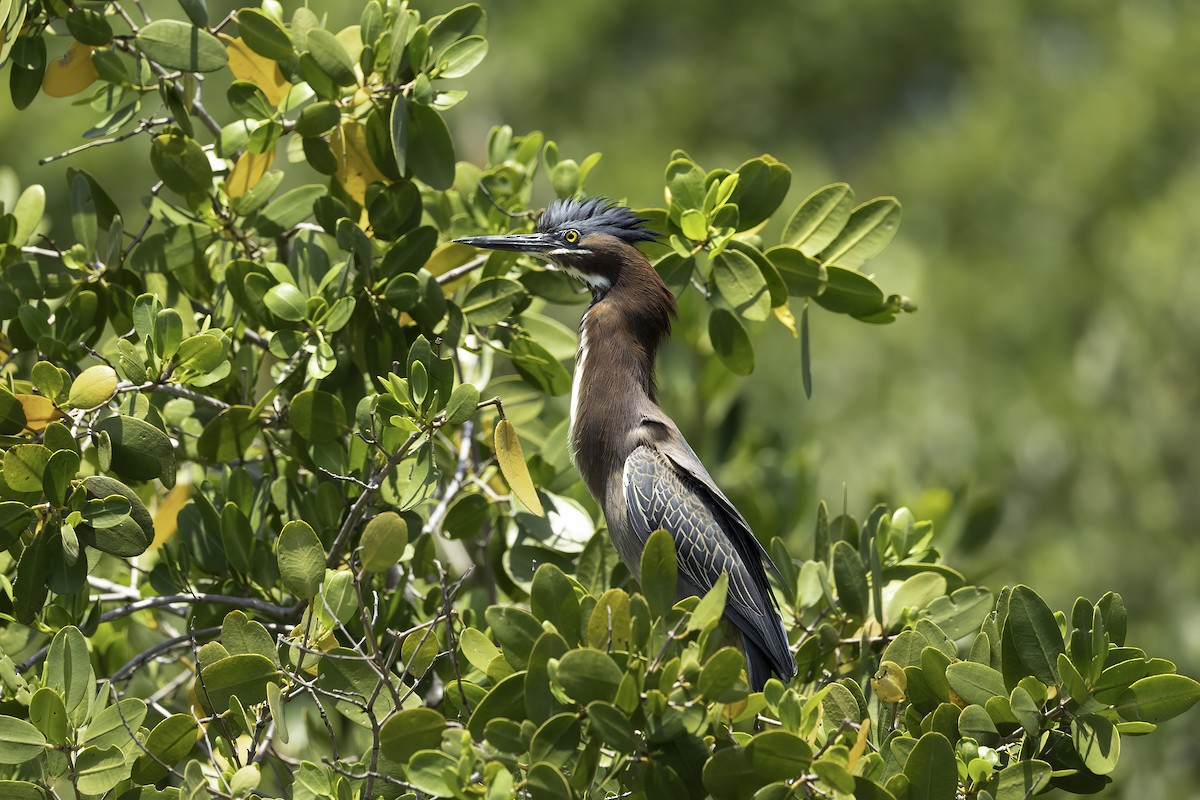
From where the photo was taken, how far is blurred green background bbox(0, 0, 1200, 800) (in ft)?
19.4

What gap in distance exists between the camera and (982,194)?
11844 mm

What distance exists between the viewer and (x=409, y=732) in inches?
83.7

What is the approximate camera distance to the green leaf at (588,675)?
2033mm

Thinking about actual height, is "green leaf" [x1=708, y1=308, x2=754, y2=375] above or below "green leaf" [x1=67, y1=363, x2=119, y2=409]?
below

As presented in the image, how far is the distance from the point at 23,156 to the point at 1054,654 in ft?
30.3

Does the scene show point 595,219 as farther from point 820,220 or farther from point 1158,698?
point 1158,698

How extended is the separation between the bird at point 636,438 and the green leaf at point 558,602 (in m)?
1.01

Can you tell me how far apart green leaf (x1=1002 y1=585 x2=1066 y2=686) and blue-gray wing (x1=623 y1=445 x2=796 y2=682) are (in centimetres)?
89

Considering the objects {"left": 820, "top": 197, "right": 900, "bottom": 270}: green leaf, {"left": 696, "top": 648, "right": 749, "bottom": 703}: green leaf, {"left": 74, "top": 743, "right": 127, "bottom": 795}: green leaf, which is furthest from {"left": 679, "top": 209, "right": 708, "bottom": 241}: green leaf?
{"left": 74, "top": 743, "right": 127, "bottom": 795}: green leaf

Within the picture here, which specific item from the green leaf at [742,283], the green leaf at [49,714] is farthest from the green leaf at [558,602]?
the green leaf at [742,283]

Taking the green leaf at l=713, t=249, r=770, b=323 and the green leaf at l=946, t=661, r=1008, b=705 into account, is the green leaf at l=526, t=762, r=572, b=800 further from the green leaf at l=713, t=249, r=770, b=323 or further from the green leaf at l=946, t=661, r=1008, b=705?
the green leaf at l=713, t=249, r=770, b=323

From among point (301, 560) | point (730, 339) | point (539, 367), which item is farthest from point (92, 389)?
point (730, 339)

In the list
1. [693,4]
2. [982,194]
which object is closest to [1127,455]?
[982,194]

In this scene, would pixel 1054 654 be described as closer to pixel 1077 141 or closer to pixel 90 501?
pixel 90 501
